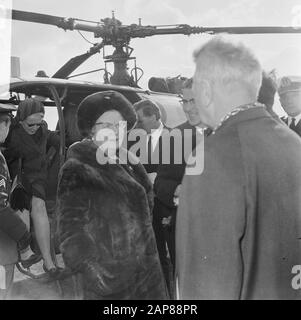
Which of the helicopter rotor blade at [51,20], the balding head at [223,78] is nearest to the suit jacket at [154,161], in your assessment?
the helicopter rotor blade at [51,20]

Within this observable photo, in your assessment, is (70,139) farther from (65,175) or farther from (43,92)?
(65,175)

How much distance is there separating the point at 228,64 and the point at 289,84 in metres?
1.55

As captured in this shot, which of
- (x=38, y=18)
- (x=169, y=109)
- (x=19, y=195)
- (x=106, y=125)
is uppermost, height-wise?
(x=38, y=18)

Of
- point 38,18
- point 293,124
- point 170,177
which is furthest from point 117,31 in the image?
point 293,124

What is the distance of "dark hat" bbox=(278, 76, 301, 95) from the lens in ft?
8.57

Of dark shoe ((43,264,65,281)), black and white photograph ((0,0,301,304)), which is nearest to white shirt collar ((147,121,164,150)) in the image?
black and white photograph ((0,0,301,304))

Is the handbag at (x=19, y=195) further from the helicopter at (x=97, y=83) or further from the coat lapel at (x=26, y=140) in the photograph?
the helicopter at (x=97, y=83)

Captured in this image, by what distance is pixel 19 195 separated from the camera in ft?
9.98

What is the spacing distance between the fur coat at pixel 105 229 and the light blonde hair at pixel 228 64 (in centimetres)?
77

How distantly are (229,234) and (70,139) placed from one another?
226cm

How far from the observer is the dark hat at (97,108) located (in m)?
2.08

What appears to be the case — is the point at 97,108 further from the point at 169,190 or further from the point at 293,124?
the point at 293,124

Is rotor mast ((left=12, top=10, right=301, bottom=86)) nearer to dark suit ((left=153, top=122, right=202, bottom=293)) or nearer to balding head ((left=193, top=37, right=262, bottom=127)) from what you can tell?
dark suit ((left=153, top=122, right=202, bottom=293))
